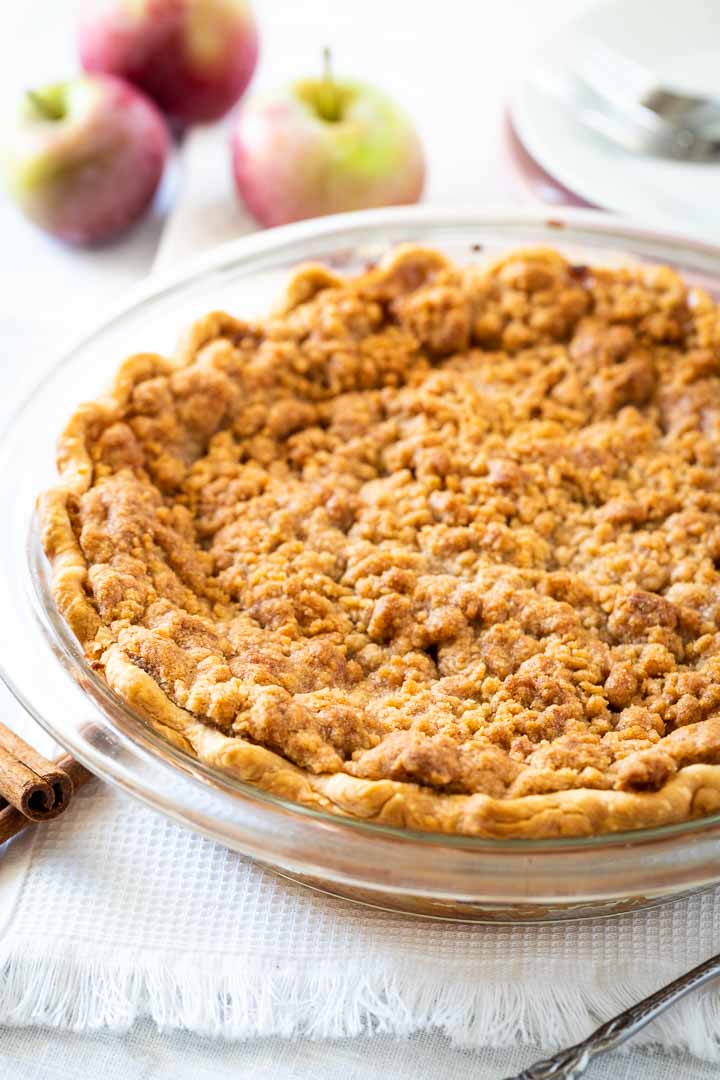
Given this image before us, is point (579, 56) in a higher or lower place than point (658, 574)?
higher

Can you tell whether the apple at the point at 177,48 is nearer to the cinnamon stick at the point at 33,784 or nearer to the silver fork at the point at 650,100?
the silver fork at the point at 650,100

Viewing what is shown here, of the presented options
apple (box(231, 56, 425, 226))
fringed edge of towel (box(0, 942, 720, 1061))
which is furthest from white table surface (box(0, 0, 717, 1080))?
apple (box(231, 56, 425, 226))

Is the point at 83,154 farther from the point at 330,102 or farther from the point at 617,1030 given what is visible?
the point at 617,1030

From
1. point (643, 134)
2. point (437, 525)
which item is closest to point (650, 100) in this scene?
point (643, 134)

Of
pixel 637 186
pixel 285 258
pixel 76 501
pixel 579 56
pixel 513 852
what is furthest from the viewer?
pixel 579 56

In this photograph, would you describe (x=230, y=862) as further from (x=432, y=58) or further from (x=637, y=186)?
(x=432, y=58)

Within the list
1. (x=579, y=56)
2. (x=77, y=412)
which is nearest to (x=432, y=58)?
(x=579, y=56)

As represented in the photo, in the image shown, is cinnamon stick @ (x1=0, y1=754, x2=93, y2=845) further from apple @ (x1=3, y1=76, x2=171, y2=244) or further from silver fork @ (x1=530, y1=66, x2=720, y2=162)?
silver fork @ (x1=530, y1=66, x2=720, y2=162)
